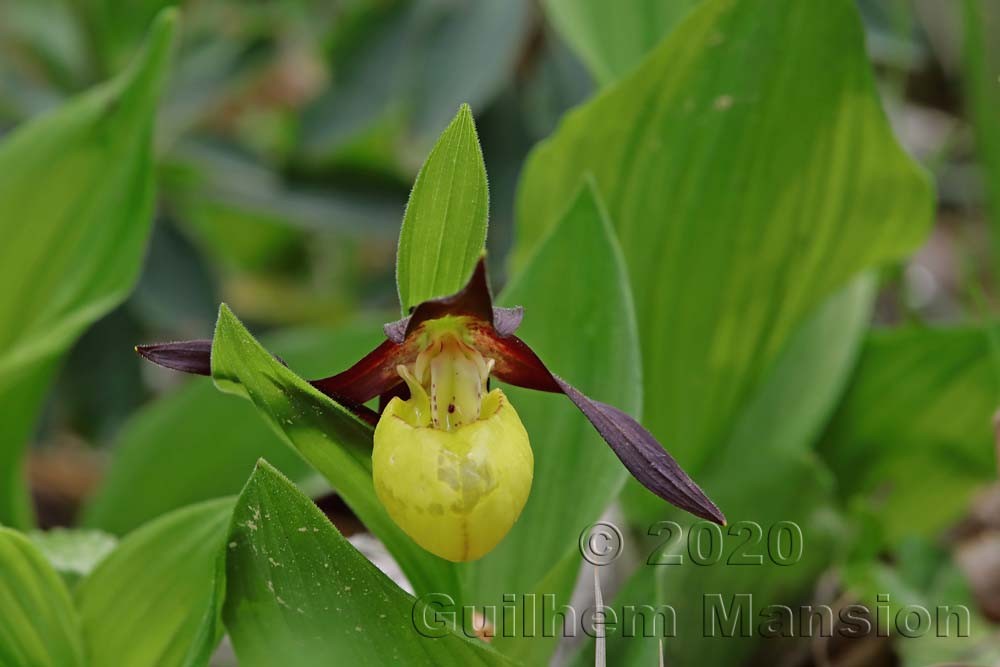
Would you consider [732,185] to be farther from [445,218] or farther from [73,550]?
[73,550]

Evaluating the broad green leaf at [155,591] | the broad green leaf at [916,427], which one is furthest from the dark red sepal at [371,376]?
the broad green leaf at [916,427]

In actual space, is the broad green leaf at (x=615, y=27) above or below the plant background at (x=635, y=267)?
above

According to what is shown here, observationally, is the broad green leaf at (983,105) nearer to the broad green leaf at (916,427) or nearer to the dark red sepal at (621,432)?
the broad green leaf at (916,427)

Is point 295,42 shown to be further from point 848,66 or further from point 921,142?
point 921,142

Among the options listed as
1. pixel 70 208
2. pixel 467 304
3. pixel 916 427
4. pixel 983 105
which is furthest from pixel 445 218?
pixel 983 105

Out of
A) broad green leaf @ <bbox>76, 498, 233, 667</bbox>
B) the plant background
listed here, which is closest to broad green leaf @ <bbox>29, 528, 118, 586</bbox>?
broad green leaf @ <bbox>76, 498, 233, 667</bbox>

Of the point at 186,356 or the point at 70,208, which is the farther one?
the point at 70,208

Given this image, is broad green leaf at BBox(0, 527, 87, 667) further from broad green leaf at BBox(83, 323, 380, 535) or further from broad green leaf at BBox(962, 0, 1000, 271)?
broad green leaf at BBox(962, 0, 1000, 271)
